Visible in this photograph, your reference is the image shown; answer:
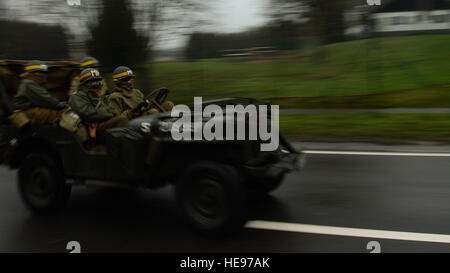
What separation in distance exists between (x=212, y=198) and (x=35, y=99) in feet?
8.07

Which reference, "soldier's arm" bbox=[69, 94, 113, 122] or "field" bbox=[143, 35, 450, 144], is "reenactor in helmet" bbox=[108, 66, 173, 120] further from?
"field" bbox=[143, 35, 450, 144]

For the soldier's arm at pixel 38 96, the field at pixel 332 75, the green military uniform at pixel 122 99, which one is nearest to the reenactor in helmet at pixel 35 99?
the soldier's arm at pixel 38 96

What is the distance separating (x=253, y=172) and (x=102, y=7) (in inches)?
447

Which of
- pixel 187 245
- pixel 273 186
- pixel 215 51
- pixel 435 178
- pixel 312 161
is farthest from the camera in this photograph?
pixel 215 51

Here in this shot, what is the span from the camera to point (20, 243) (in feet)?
14.7

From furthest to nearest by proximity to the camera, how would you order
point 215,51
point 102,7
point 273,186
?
1. point 215,51
2. point 102,7
3. point 273,186

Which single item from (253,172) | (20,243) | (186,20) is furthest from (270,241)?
(186,20)

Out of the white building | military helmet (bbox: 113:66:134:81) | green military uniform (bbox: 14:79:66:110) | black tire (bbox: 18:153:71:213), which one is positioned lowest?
black tire (bbox: 18:153:71:213)

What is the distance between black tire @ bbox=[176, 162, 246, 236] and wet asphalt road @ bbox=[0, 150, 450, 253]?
0.17 metres

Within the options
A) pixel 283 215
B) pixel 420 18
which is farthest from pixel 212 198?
pixel 420 18

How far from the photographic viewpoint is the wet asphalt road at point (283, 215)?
13.8 feet

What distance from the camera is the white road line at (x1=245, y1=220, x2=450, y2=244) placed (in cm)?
415

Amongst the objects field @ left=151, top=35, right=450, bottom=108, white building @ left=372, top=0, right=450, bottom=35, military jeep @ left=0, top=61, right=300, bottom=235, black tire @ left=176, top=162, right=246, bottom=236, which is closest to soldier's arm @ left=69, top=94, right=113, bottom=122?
military jeep @ left=0, top=61, right=300, bottom=235

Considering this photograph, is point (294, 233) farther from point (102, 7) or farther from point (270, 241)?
point (102, 7)
